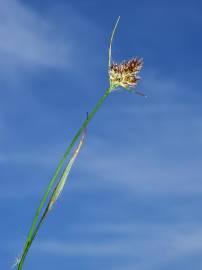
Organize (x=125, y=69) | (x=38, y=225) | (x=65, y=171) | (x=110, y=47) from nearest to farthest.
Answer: (x=38, y=225) < (x=125, y=69) < (x=65, y=171) < (x=110, y=47)

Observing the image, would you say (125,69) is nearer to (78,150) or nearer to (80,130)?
(80,130)

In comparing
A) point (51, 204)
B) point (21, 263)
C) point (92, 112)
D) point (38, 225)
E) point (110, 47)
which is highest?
point (110, 47)

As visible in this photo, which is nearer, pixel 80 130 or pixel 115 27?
pixel 80 130

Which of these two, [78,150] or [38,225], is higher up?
[78,150]

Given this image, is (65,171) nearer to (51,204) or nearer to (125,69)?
(51,204)

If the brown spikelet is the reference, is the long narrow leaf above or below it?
below

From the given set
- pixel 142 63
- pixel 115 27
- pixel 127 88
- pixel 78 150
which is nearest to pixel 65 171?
pixel 78 150

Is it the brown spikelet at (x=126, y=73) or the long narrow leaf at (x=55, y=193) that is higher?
the brown spikelet at (x=126, y=73)

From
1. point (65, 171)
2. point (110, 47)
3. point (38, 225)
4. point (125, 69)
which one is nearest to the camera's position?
point (38, 225)
